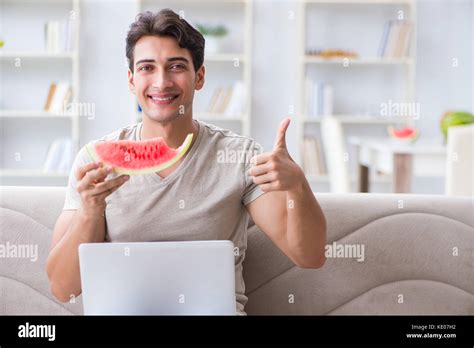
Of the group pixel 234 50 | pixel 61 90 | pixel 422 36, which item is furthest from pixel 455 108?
pixel 61 90

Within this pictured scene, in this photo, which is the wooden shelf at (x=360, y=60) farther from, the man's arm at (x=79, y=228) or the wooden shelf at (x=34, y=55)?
the man's arm at (x=79, y=228)

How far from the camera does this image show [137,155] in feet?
3.45

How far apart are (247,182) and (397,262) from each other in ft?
1.31

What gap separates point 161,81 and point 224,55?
3.23m

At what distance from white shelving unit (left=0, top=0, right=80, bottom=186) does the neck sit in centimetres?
308

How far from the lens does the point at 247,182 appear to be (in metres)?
1.21

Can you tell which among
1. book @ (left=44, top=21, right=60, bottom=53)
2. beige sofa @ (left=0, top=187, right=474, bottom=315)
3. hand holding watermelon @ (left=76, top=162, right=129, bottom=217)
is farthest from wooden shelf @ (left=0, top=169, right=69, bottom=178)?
hand holding watermelon @ (left=76, top=162, right=129, bottom=217)

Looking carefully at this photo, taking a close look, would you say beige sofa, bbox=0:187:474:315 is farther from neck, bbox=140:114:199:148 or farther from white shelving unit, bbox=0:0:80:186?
white shelving unit, bbox=0:0:80:186

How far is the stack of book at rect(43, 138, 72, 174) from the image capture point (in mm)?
4164

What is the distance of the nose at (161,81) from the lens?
1.07 m

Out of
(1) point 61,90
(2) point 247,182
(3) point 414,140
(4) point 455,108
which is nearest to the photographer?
(2) point 247,182

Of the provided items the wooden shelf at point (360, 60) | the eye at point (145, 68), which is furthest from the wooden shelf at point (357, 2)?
the eye at point (145, 68)

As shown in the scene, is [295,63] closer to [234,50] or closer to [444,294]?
[234,50]

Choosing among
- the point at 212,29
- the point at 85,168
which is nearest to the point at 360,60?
the point at 212,29
